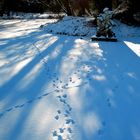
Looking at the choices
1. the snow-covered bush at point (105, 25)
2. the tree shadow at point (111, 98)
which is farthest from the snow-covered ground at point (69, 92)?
the snow-covered bush at point (105, 25)

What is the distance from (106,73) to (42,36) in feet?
19.1

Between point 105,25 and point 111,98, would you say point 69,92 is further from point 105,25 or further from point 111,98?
point 105,25

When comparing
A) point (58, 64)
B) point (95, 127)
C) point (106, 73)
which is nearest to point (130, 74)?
point (106, 73)

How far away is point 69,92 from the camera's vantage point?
5.50 metres

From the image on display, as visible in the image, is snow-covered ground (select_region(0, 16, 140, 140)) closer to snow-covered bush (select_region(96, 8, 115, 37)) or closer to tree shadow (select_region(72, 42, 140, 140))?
tree shadow (select_region(72, 42, 140, 140))

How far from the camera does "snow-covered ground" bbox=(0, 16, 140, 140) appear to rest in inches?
160

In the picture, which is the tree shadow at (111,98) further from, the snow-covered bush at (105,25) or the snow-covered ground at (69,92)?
the snow-covered bush at (105,25)

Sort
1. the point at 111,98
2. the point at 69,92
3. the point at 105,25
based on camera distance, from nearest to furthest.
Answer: the point at 111,98 → the point at 69,92 → the point at 105,25

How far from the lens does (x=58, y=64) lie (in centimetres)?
747

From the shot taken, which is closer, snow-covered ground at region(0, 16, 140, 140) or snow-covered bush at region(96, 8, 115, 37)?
snow-covered ground at region(0, 16, 140, 140)

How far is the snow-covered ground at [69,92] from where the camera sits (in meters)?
4.06

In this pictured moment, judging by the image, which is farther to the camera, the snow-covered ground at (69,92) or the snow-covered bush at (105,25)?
the snow-covered bush at (105,25)

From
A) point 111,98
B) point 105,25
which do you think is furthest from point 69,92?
point 105,25

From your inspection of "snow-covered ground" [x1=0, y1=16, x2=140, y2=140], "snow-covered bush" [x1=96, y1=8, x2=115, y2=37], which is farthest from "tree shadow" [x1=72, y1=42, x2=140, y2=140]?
"snow-covered bush" [x1=96, y1=8, x2=115, y2=37]
